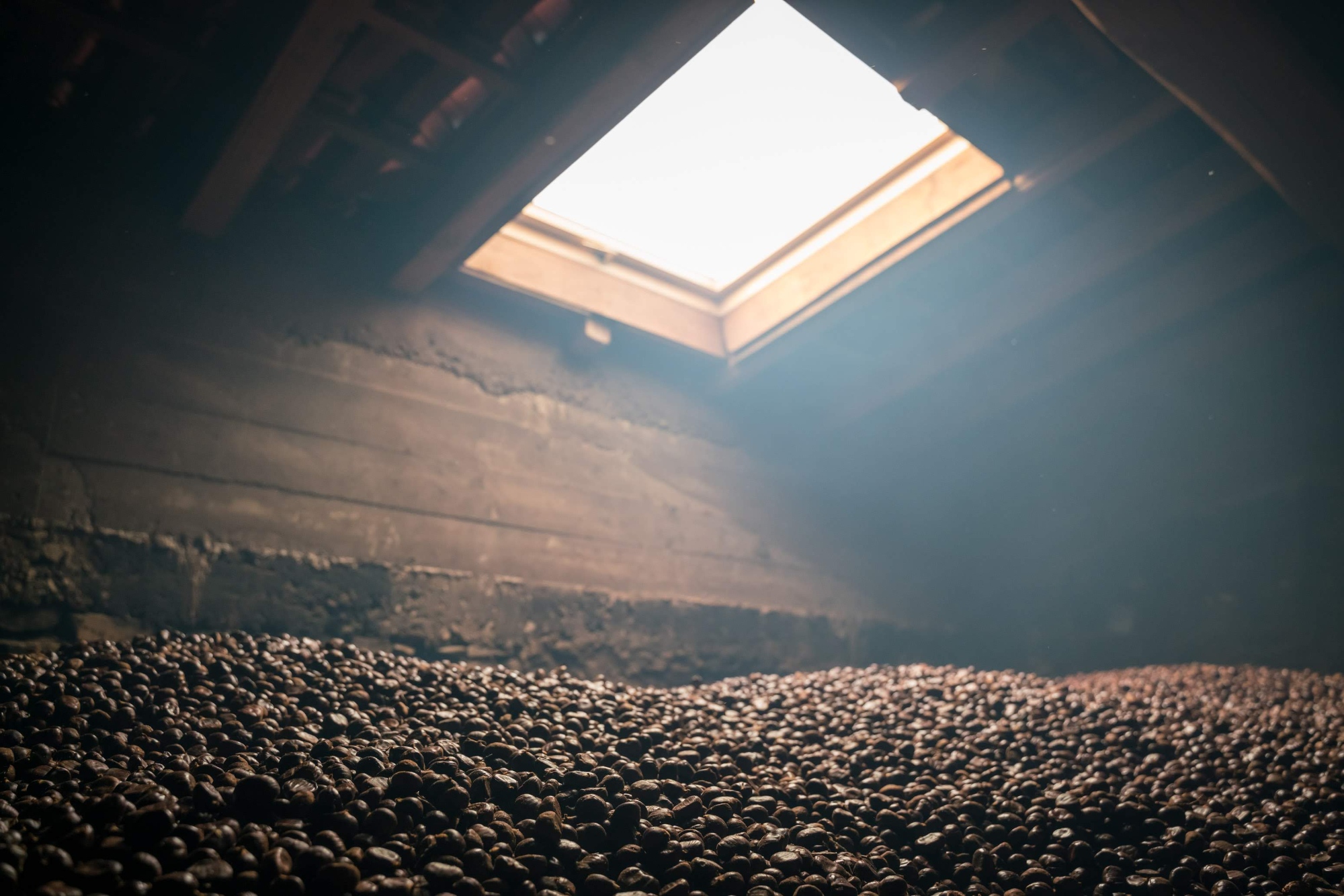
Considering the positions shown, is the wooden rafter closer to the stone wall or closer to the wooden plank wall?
the wooden plank wall

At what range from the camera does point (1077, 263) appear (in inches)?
186

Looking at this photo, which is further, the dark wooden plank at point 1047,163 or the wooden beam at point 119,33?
the dark wooden plank at point 1047,163

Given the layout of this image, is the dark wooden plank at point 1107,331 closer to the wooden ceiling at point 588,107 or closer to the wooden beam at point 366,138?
the wooden ceiling at point 588,107

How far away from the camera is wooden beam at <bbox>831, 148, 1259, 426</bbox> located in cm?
411

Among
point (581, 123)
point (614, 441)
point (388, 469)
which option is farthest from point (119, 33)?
point (614, 441)

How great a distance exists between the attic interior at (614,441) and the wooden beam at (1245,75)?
0.07 ft

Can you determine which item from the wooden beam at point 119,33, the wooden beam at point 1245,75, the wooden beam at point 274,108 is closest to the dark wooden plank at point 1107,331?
the wooden beam at point 1245,75

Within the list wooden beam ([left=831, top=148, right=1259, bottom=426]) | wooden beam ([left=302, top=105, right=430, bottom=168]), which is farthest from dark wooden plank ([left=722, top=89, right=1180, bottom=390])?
wooden beam ([left=302, top=105, right=430, bottom=168])

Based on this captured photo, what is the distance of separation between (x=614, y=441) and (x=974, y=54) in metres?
3.26

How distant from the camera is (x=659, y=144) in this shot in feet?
13.7

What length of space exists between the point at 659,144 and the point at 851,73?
3.42 ft

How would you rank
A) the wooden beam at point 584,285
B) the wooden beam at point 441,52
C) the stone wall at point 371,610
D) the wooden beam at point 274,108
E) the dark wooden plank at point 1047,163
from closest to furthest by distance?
the wooden beam at point 274,108, the wooden beam at point 441,52, the stone wall at point 371,610, the dark wooden plank at point 1047,163, the wooden beam at point 584,285

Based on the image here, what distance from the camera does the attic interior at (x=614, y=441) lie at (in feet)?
7.93

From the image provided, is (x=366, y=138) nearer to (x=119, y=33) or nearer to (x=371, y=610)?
(x=119, y=33)
